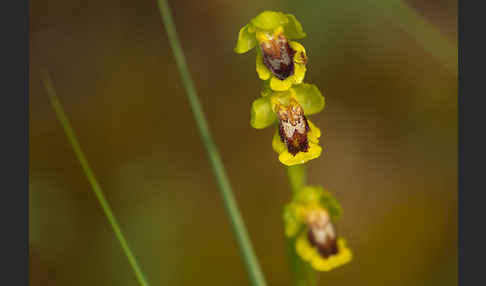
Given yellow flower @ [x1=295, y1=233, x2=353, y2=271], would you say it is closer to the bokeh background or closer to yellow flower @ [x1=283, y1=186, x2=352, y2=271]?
yellow flower @ [x1=283, y1=186, x2=352, y2=271]

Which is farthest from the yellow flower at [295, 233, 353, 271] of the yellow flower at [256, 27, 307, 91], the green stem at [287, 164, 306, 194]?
the yellow flower at [256, 27, 307, 91]

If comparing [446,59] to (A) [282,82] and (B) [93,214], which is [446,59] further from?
(B) [93,214]

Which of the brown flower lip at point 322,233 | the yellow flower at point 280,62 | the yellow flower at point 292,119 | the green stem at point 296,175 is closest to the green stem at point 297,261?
the green stem at point 296,175

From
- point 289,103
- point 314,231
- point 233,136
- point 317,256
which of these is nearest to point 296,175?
point 314,231

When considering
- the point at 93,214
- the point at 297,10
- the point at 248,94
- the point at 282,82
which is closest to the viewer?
Result: the point at 282,82

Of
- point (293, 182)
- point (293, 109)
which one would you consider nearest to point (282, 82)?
point (293, 109)

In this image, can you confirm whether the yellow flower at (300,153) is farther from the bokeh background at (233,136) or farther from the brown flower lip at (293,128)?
the bokeh background at (233,136)

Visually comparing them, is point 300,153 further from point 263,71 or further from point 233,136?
point 233,136

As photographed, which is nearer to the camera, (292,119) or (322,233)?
(292,119)
